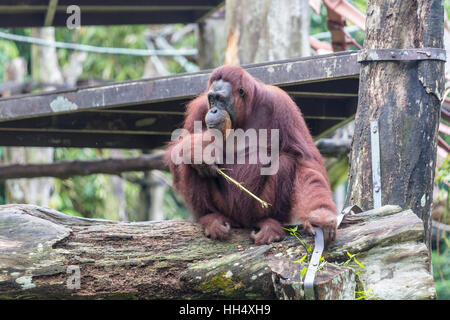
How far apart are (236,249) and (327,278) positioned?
0.73m

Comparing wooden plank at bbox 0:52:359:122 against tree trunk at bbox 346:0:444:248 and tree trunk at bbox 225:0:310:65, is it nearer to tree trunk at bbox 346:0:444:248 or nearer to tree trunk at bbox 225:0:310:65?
tree trunk at bbox 346:0:444:248

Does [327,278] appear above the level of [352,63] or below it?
below

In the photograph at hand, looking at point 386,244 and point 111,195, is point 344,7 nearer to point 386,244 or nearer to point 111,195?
point 386,244

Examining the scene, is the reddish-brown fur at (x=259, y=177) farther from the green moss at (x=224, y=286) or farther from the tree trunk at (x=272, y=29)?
the tree trunk at (x=272, y=29)

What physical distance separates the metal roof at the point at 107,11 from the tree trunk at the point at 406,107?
14.4 ft

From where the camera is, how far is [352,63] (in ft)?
16.1

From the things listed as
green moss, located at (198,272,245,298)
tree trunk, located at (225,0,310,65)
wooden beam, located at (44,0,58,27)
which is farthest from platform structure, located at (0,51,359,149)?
green moss, located at (198,272,245,298)

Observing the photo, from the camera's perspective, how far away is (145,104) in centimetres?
574

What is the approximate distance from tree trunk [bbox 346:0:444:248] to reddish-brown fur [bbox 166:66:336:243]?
431 millimetres

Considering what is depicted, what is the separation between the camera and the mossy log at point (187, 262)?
134 inches

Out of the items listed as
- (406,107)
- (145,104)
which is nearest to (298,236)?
(406,107)

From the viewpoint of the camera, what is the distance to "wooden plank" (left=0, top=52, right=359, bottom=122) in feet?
16.3
